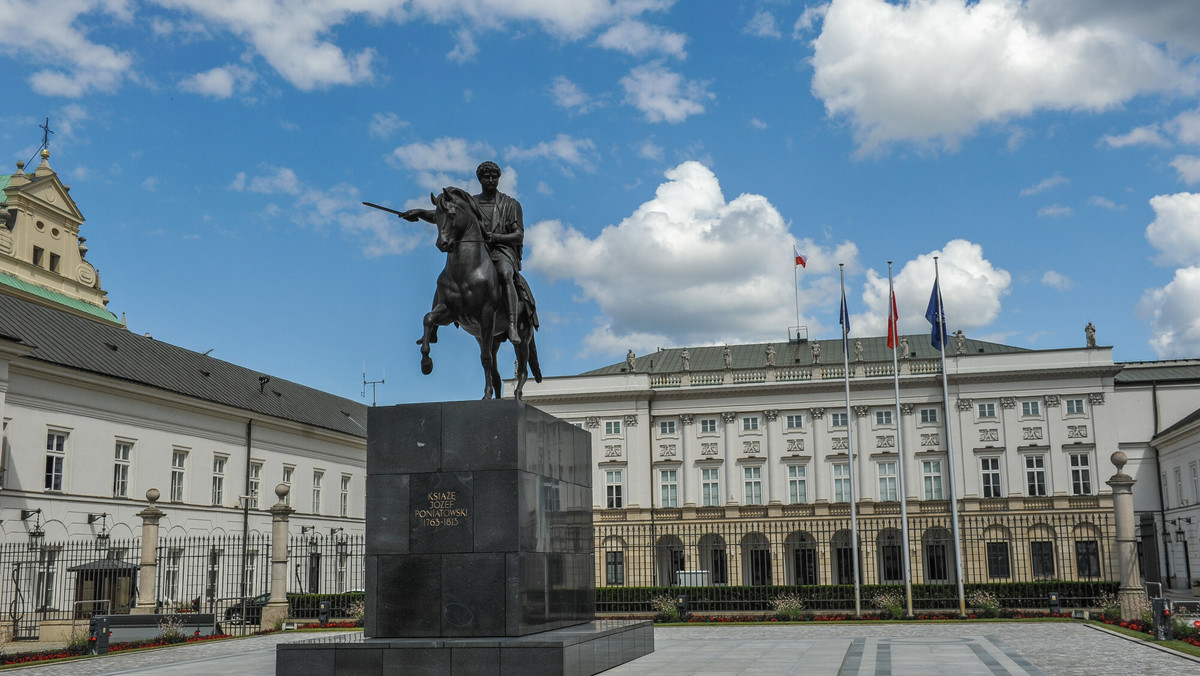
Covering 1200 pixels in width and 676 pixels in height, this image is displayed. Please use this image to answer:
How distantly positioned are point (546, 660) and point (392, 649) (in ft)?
6.30

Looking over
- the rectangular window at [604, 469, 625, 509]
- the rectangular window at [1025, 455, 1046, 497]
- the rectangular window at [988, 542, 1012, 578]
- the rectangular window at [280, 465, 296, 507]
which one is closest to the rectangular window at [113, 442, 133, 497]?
the rectangular window at [280, 465, 296, 507]

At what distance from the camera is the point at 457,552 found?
1290 centimetres

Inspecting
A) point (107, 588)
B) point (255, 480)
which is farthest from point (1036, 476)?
point (107, 588)

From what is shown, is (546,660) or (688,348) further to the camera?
(688,348)

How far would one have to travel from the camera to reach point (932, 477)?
212 ft

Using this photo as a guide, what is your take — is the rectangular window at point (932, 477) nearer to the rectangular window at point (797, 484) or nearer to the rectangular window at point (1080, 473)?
the rectangular window at point (797, 484)

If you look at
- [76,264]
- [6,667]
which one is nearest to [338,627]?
[6,667]

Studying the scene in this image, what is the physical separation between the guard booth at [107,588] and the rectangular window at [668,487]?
37286 millimetres

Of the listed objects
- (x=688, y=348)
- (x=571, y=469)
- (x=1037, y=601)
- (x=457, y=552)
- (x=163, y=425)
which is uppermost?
(x=688, y=348)

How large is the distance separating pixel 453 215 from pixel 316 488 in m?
44.6

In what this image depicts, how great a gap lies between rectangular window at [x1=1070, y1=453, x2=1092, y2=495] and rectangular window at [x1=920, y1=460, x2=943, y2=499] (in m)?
7.59

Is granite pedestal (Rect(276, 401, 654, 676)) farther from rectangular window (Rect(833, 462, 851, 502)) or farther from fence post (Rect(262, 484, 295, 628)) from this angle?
rectangular window (Rect(833, 462, 851, 502))

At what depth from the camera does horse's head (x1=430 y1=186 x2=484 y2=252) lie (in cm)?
1398

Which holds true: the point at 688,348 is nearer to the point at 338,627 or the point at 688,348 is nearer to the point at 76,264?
the point at 76,264
